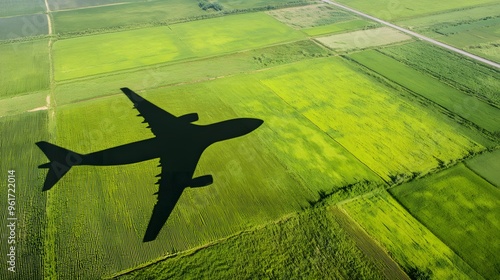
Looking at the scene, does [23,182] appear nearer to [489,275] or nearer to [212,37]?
[489,275]

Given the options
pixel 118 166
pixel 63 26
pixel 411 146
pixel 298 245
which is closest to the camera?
pixel 298 245

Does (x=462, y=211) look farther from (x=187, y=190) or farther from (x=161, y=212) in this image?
(x=161, y=212)

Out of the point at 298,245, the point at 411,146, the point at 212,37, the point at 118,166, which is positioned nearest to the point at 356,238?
the point at 298,245

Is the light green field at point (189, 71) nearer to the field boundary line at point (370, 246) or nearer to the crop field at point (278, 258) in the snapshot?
the crop field at point (278, 258)

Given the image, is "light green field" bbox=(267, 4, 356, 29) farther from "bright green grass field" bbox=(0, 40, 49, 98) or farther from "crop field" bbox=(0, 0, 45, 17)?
"crop field" bbox=(0, 0, 45, 17)

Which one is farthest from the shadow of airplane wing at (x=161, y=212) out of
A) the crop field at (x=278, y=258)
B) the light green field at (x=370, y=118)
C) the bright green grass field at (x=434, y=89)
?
the bright green grass field at (x=434, y=89)

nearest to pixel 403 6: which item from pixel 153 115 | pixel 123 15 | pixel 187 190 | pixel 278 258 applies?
pixel 123 15

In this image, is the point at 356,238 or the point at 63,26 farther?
the point at 63,26
